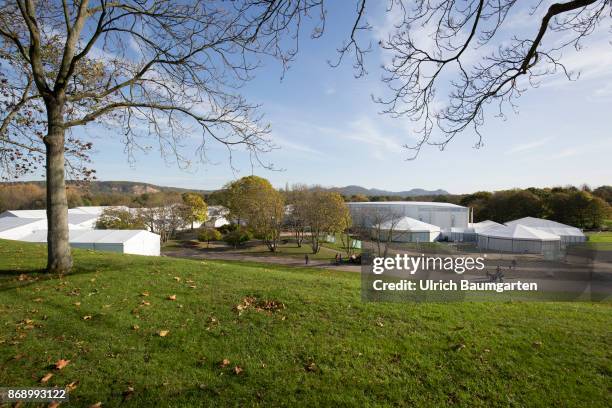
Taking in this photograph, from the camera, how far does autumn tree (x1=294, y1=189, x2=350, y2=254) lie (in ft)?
112

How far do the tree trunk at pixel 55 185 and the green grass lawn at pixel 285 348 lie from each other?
791mm

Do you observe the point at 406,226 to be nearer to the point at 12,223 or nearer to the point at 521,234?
the point at 521,234

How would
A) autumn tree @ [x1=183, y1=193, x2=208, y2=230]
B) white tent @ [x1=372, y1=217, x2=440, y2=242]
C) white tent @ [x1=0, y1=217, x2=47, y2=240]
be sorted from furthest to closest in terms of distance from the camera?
autumn tree @ [x1=183, y1=193, x2=208, y2=230] → white tent @ [x1=372, y1=217, x2=440, y2=242] → white tent @ [x1=0, y1=217, x2=47, y2=240]

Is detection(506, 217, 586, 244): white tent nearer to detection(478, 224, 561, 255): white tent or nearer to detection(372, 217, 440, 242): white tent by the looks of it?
detection(478, 224, 561, 255): white tent

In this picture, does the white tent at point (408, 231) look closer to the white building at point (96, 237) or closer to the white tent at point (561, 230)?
the white tent at point (561, 230)

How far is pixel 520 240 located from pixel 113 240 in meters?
32.5

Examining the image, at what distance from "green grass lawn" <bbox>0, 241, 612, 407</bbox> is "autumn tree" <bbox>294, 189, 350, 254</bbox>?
89.2 ft

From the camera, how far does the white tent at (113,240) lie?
19.9 meters

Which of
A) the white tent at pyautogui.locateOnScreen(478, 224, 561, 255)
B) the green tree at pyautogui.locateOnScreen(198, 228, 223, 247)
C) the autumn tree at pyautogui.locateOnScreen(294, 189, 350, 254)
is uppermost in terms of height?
the autumn tree at pyautogui.locateOnScreen(294, 189, 350, 254)

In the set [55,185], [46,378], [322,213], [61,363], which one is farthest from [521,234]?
[46,378]

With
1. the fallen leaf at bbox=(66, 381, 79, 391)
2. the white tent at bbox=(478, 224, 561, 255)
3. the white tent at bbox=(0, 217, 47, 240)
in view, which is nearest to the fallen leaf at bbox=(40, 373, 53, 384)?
the fallen leaf at bbox=(66, 381, 79, 391)

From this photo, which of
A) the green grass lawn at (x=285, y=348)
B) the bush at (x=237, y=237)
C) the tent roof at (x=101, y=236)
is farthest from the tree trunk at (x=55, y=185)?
the bush at (x=237, y=237)

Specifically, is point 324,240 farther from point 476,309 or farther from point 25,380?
point 25,380

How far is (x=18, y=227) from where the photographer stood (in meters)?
25.9
